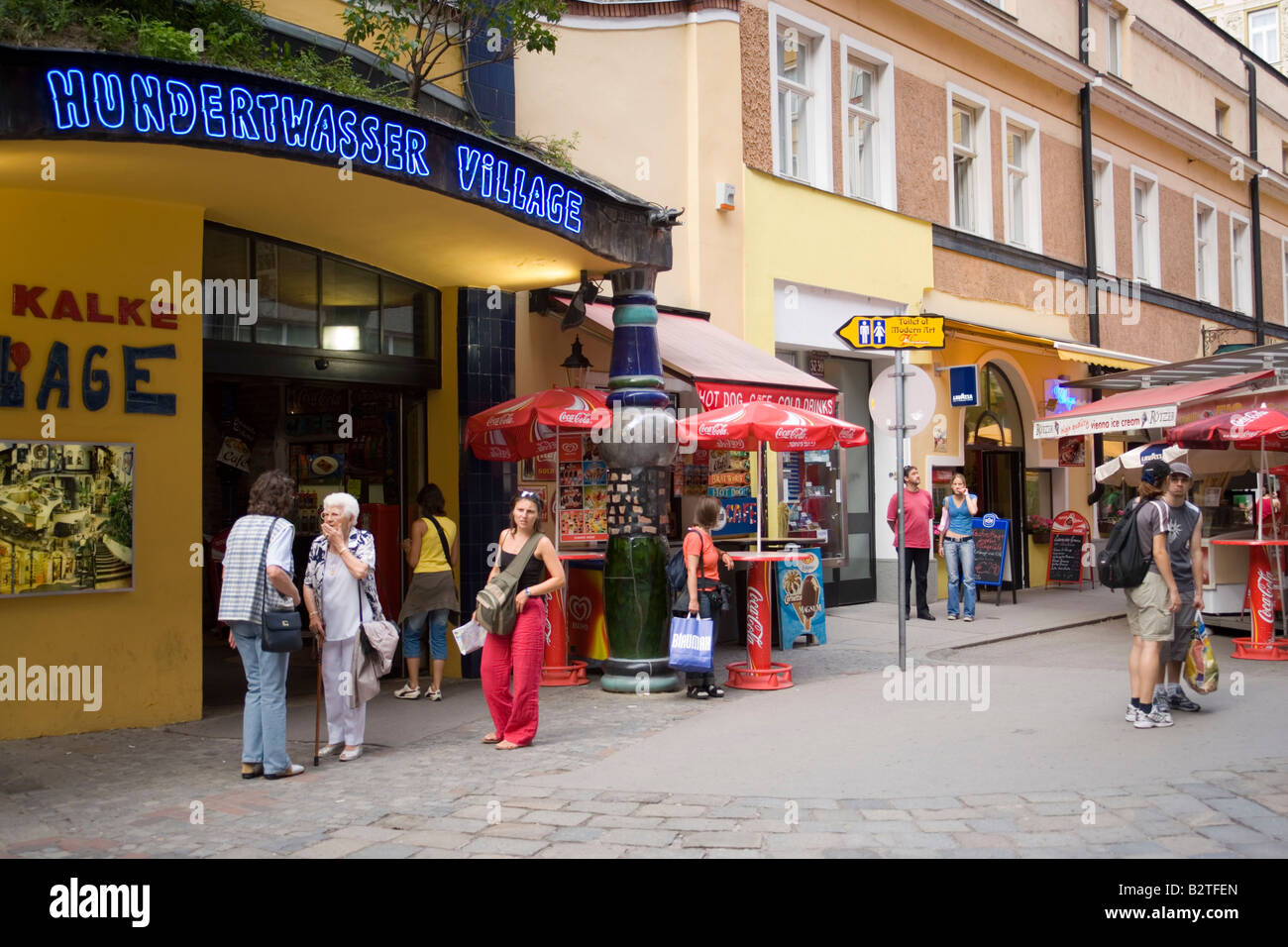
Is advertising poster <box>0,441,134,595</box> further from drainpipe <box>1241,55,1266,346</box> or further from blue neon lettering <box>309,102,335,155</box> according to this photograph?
drainpipe <box>1241,55,1266,346</box>

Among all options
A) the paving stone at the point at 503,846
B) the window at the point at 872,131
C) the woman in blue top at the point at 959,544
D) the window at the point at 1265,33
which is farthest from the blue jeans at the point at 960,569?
the window at the point at 1265,33

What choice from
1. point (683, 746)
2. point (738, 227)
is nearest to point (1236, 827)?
point (683, 746)

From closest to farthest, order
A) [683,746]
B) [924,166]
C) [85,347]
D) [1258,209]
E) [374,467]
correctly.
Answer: [683,746], [85,347], [374,467], [924,166], [1258,209]

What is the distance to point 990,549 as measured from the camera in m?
16.3

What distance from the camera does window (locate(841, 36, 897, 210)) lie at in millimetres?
16344

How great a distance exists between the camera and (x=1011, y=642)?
43.6ft

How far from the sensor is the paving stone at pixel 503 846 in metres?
5.47

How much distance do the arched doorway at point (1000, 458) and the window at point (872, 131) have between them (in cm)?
329

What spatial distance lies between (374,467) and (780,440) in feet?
13.5

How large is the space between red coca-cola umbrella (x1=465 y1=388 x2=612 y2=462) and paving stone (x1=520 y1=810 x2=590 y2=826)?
4.40m

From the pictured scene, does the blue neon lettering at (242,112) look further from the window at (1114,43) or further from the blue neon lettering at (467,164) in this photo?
the window at (1114,43)

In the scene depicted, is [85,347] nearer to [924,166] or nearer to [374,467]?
[374,467]

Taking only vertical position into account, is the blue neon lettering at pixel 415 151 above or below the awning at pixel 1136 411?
above

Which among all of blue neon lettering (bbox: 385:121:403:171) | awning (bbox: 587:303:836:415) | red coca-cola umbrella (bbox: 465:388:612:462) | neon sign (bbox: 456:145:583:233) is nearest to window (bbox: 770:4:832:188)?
awning (bbox: 587:303:836:415)
